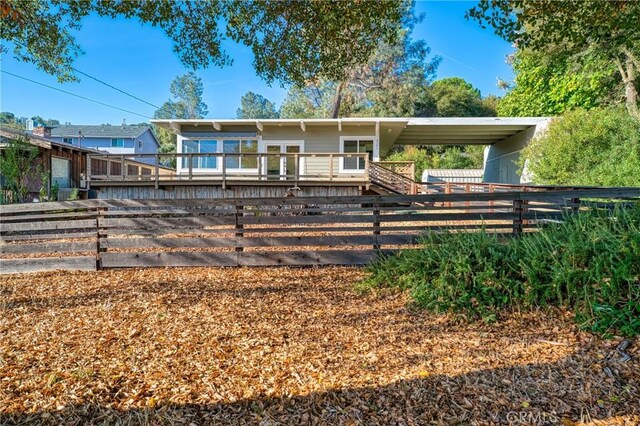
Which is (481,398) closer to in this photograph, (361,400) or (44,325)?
(361,400)

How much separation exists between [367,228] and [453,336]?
2.70m

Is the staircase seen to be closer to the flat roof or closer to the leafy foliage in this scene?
the flat roof

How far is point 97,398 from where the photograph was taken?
2.12 metres

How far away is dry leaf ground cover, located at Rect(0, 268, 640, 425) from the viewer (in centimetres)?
202

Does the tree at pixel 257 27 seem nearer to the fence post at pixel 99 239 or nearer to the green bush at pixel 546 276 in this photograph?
the fence post at pixel 99 239

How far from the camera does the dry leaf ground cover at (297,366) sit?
2.02 meters

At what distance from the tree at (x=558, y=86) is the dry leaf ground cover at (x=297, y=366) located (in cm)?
1411

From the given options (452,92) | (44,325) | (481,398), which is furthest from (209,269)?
(452,92)

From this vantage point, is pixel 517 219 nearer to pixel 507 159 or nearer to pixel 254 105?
pixel 507 159

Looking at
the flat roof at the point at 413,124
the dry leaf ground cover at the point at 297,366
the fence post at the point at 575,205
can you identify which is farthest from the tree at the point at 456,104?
the dry leaf ground cover at the point at 297,366

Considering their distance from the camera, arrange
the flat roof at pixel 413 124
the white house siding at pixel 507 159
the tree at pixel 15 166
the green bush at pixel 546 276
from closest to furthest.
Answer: the green bush at pixel 546 276 < the tree at pixel 15 166 < the flat roof at pixel 413 124 < the white house siding at pixel 507 159

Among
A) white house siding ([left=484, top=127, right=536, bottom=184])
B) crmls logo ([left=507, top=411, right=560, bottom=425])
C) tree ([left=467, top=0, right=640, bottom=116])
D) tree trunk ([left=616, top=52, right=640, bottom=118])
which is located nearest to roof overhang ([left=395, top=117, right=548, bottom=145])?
white house siding ([left=484, top=127, right=536, bottom=184])

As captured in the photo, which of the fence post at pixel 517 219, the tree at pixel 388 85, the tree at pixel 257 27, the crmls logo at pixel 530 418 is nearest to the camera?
the crmls logo at pixel 530 418

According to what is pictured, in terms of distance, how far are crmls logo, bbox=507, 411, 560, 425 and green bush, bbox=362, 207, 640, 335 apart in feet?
3.71
